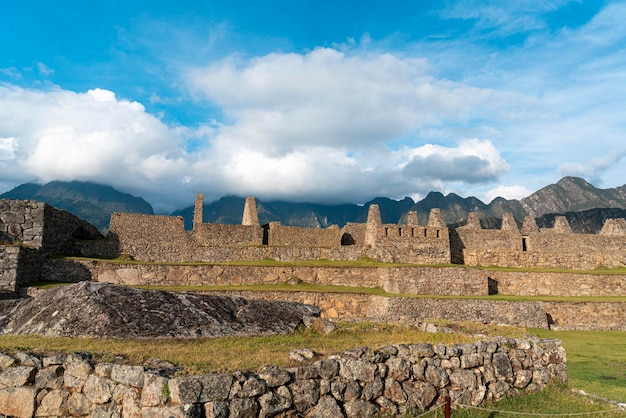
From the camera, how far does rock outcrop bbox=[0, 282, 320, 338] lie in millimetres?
8023

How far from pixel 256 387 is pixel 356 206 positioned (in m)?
163

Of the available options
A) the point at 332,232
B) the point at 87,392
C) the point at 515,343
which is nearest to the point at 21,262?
the point at 87,392

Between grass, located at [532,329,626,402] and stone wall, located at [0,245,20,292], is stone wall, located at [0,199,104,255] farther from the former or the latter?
grass, located at [532,329,626,402]

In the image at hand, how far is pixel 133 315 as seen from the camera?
8391mm

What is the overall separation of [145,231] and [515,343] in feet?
73.4

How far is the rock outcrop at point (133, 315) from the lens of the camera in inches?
→ 316

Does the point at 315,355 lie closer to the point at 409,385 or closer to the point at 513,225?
the point at 409,385

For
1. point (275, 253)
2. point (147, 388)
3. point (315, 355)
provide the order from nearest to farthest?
1. point (147, 388)
2. point (315, 355)
3. point (275, 253)

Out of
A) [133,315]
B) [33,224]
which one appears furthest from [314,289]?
[33,224]

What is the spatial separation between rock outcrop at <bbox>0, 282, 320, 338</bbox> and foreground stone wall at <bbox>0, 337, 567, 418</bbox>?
5.87ft

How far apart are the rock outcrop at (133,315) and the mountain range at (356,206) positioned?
72733 mm

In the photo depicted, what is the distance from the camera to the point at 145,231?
26.1 m

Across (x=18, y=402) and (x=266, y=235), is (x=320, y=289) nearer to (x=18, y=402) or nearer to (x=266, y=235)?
(x=266, y=235)

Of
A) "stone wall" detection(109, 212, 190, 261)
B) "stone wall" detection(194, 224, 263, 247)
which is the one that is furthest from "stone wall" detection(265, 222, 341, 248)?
"stone wall" detection(109, 212, 190, 261)
